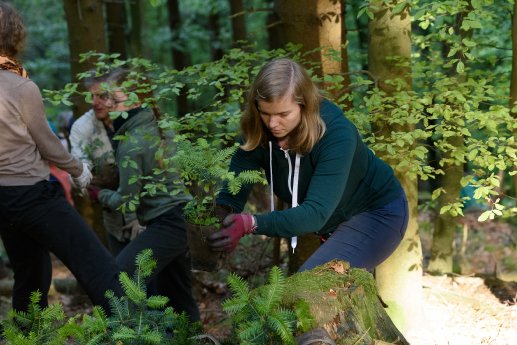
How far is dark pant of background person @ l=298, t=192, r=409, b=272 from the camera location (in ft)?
11.4

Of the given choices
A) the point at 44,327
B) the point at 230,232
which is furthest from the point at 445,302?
the point at 44,327

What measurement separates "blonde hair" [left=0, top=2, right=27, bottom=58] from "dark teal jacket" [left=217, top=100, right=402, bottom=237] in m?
1.50

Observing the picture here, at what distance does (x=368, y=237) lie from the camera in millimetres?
3574

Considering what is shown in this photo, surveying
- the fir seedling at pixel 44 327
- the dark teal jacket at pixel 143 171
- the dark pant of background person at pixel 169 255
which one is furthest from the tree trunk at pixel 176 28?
the fir seedling at pixel 44 327

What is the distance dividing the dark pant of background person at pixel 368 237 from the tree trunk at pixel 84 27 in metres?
3.74

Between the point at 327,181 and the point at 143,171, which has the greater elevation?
the point at 327,181

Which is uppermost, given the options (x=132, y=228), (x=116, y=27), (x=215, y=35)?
(x=116, y=27)

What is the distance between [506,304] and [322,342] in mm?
3372

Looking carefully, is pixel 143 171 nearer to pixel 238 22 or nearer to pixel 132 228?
pixel 132 228

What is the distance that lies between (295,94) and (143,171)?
1935 millimetres

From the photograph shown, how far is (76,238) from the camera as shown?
402 centimetres

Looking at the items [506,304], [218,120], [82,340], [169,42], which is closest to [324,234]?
[218,120]

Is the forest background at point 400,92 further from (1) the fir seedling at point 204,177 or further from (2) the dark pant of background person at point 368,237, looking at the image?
(1) the fir seedling at point 204,177

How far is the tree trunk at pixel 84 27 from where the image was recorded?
635cm
